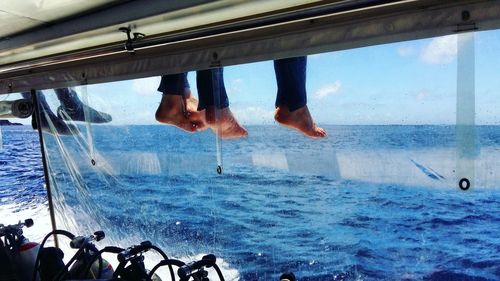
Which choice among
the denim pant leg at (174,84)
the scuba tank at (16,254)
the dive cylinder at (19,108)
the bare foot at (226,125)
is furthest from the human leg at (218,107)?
the dive cylinder at (19,108)

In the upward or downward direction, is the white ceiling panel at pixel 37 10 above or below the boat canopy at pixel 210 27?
above

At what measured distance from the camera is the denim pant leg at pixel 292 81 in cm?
179

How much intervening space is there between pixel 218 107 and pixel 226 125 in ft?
0.34

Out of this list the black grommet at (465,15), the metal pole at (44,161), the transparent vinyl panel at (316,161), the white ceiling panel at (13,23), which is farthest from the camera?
the metal pole at (44,161)

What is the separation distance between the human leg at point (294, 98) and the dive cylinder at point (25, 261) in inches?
77.0

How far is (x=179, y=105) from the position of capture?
224 cm

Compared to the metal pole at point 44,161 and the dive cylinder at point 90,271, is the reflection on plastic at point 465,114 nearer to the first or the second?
the dive cylinder at point 90,271

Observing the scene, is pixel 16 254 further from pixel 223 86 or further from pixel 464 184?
pixel 464 184

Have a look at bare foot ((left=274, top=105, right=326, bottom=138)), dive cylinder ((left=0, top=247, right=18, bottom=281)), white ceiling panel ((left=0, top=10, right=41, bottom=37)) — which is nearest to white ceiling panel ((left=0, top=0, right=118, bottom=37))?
white ceiling panel ((left=0, top=10, right=41, bottom=37))

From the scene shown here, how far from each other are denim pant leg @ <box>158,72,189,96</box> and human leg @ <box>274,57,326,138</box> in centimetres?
59

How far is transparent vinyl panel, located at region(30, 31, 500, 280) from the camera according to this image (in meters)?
1.44

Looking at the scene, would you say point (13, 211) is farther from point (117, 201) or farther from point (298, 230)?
point (298, 230)

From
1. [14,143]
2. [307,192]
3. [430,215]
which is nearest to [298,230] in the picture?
[307,192]

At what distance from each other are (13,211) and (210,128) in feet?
9.54
